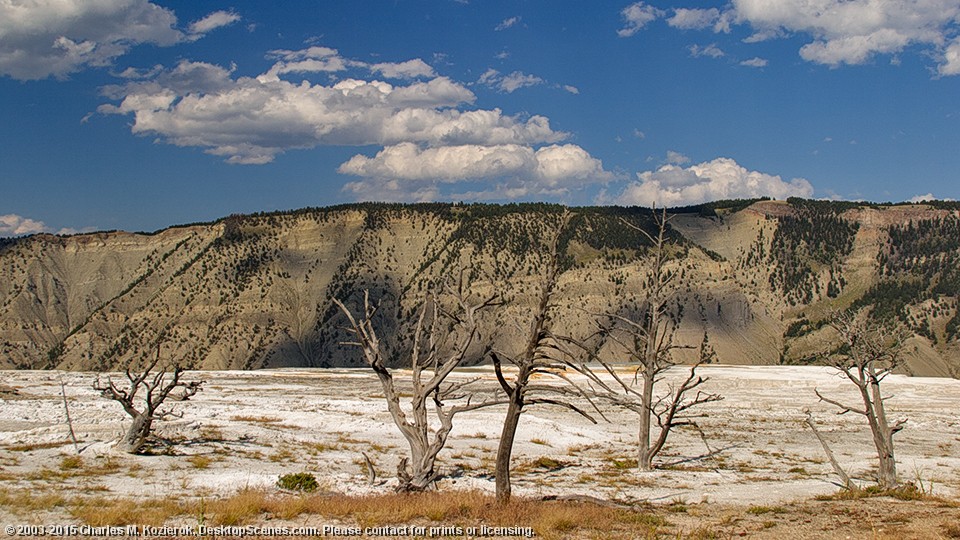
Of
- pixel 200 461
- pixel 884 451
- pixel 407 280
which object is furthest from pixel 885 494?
pixel 407 280

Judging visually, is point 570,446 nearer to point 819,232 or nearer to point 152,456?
point 152,456

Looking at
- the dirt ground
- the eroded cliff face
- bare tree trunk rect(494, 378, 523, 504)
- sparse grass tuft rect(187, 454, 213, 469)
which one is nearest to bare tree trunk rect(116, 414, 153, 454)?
the dirt ground

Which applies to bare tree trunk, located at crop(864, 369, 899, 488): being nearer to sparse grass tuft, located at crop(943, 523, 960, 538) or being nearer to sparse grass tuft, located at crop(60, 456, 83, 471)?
sparse grass tuft, located at crop(943, 523, 960, 538)

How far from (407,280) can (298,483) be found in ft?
420

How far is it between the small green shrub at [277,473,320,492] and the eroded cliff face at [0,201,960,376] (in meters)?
96.9

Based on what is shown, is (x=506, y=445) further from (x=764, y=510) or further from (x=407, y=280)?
(x=407, y=280)

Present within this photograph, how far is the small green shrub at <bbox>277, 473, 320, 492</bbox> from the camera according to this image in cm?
1903

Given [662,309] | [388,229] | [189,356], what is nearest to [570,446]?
[662,309]

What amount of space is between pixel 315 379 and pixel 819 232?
451ft

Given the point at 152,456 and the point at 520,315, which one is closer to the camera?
the point at 152,456

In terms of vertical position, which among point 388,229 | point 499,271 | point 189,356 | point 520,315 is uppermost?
point 388,229

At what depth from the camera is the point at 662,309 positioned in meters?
24.0

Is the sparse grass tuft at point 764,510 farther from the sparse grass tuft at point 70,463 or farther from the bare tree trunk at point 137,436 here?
the sparse grass tuft at point 70,463

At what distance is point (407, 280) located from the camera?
146875 mm
